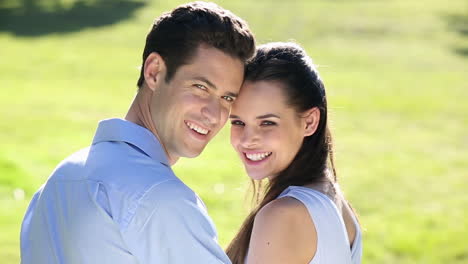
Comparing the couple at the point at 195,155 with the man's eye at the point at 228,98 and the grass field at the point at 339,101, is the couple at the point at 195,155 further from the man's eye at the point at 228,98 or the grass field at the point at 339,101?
the grass field at the point at 339,101

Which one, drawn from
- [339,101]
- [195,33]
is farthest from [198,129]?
[339,101]

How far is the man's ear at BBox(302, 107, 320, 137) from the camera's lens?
354cm

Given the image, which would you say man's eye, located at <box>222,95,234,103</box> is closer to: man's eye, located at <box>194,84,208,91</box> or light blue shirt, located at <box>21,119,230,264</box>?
man's eye, located at <box>194,84,208,91</box>

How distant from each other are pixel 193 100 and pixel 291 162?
72cm

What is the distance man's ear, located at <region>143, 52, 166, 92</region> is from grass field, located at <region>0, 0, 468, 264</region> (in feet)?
3.47

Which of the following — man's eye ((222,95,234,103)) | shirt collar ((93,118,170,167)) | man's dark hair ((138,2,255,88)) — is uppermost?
man's dark hair ((138,2,255,88))

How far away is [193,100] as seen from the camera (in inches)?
118

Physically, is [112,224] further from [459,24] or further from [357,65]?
[459,24]

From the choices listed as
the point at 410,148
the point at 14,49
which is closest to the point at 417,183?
the point at 410,148

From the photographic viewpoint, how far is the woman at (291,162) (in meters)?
3.10

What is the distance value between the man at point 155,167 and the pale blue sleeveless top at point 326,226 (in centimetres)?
43

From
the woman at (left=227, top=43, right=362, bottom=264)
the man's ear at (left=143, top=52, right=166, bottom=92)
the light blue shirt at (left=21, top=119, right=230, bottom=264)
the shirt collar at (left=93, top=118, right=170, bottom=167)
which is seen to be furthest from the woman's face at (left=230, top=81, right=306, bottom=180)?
the light blue shirt at (left=21, top=119, right=230, bottom=264)

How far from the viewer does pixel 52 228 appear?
2.54m

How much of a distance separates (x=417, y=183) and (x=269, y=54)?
9.92 m
